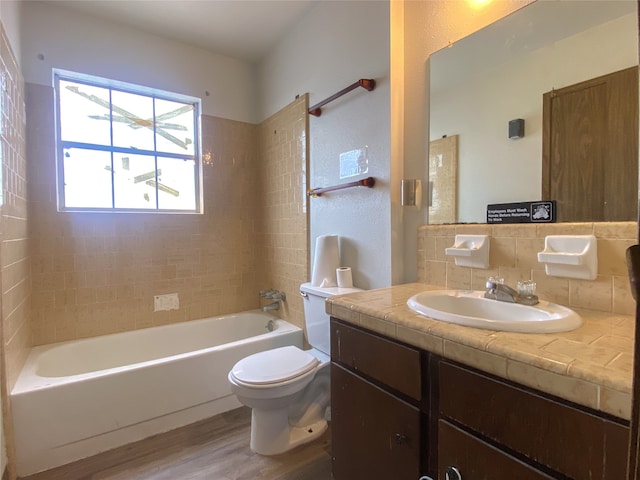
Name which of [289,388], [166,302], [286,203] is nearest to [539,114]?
[289,388]

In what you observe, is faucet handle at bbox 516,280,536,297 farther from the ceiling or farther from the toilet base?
the ceiling

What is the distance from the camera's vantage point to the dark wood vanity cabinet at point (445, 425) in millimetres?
604

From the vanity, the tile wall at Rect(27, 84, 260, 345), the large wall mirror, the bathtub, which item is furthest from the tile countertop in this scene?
the tile wall at Rect(27, 84, 260, 345)

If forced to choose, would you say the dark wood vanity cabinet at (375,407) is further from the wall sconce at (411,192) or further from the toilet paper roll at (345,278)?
the wall sconce at (411,192)

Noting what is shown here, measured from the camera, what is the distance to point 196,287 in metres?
2.66

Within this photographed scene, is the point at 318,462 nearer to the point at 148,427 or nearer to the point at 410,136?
the point at 148,427

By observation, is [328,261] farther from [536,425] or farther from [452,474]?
[536,425]

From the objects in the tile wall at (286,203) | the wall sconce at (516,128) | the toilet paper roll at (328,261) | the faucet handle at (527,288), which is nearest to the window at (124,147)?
the tile wall at (286,203)

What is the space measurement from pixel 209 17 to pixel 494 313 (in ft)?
8.12

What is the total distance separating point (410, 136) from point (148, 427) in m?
2.14

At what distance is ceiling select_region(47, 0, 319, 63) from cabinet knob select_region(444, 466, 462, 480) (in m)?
2.45

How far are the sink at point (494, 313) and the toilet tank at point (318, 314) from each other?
25.6 inches

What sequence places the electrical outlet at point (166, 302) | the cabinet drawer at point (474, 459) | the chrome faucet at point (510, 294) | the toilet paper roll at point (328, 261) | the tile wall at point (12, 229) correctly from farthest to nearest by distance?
the electrical outlet at point (166, 302) → the toilet paper roll at point (328, 261) → the tile wall at point (12, 229) → the chrome faucet at point (510, 294) → the cabinet drawer at point (474, 459)

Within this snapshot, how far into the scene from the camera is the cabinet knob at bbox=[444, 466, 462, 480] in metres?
0.80
